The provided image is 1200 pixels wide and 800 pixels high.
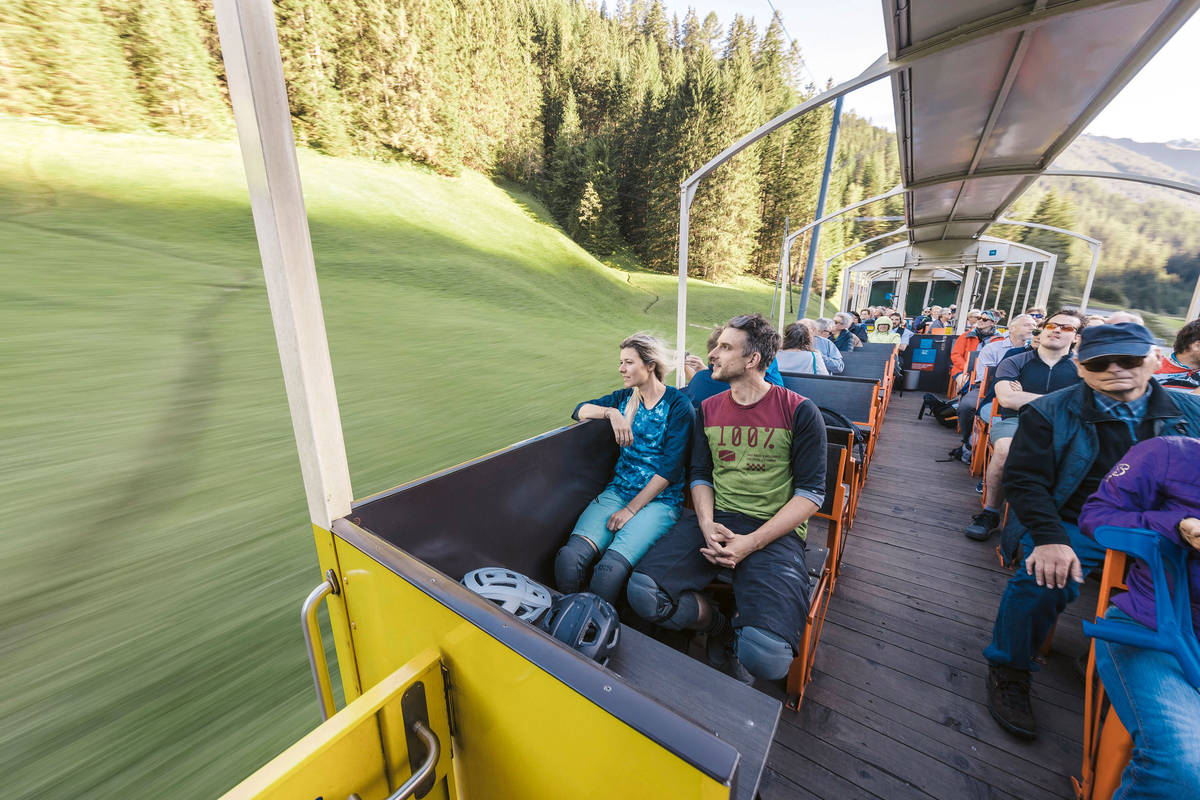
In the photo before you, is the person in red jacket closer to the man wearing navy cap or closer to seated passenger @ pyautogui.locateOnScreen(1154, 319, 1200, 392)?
seated passenger @ pyautogui.locateOnScreen(1154, 319, 1200, 392)

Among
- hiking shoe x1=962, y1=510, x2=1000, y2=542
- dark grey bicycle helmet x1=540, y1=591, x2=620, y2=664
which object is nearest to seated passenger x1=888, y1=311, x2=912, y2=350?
hiking shoe x1=962, y1=510, x2=1000, y2=542

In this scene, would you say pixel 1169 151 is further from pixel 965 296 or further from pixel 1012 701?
pixel 1012 701

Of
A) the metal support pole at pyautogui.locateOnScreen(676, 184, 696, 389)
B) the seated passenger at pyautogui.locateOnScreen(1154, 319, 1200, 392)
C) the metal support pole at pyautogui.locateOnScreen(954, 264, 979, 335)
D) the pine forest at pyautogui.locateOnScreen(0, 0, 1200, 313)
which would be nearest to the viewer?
the seated passenger at pyautogui.locateOnScreen(1154, 319, 1200, 392)

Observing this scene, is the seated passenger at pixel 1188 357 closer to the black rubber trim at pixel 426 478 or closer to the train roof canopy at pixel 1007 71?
the train roof canopy at pixel 1007 71

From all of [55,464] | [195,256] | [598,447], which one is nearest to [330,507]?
[598,447]

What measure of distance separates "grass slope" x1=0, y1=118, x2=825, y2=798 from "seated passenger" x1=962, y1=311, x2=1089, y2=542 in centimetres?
324

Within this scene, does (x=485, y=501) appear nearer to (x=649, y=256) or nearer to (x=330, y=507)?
(x=330, y=507)

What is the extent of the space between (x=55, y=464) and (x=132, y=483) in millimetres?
280

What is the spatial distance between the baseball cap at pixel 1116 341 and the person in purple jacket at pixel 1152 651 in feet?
1.37

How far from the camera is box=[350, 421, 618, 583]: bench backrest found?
58.5 inches

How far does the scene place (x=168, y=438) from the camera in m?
2.25

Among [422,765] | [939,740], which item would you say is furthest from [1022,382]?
[422,765]

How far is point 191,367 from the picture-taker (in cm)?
272

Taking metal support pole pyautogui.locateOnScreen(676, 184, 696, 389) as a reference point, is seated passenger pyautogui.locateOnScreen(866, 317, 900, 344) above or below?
below
